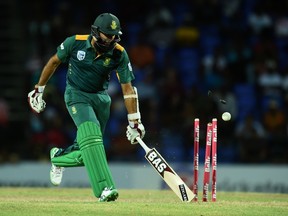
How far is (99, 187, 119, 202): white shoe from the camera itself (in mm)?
9109

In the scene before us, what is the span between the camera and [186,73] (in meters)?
16.4

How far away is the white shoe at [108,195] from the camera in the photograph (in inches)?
359

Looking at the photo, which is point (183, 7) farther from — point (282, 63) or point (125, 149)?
point (125, 149)

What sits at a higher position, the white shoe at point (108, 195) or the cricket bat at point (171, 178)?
the cricket bat at point (171, 178)

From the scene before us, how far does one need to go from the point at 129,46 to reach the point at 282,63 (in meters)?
2.80

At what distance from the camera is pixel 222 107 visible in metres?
15.0

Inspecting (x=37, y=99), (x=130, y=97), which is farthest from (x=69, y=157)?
(x=130, y=97)

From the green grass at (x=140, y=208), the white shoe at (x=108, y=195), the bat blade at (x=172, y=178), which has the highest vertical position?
the bat blade at (x=172, y=178)

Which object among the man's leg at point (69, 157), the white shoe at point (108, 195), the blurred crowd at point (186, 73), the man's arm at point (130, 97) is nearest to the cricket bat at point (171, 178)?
the man's arm at point (130, 97)

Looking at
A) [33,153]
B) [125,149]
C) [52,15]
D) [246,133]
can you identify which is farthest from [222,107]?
[52,15]

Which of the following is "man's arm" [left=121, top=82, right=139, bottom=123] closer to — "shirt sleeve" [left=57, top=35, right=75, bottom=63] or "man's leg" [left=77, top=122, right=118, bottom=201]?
"man's leg" [left=77, top=122, right=118, bottom=201]

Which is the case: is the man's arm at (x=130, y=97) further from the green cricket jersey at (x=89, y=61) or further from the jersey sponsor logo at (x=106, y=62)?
the jersey sponsor logo at (x=106, y=62)

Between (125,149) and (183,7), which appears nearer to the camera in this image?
(125,149)

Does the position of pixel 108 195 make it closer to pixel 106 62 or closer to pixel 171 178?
pixel 171 178
